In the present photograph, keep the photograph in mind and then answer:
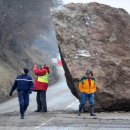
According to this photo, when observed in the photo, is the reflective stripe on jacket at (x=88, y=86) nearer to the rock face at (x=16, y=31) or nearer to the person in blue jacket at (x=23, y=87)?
the person in blue jacket at (x=23, y=87)

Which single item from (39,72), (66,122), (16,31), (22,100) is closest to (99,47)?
(39,72)

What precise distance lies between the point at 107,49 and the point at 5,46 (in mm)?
18344

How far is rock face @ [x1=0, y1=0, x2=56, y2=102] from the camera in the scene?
3127 centimetres

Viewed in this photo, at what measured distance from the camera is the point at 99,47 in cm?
1867

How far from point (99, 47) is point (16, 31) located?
17.2m

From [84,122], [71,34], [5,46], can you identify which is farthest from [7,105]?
[5,46]

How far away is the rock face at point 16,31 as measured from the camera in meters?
31.3

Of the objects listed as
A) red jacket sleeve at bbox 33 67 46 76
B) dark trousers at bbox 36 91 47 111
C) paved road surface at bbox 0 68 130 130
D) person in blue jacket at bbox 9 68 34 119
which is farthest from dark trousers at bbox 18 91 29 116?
dark trousers at bbox 36 91 47 111

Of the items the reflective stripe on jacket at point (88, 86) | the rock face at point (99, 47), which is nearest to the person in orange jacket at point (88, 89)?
the reflective stripe on jacket at point (88, 86)

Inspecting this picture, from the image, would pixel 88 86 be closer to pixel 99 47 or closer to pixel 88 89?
pixel 88 89

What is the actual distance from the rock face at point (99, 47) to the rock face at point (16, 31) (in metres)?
8.97

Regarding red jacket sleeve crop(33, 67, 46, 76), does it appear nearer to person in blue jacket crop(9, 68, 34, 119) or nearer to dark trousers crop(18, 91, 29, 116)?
person in blue jacket crop(9, 68, 34, 119)

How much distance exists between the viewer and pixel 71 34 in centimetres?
1889

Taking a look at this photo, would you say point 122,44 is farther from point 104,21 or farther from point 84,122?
point 84,122
